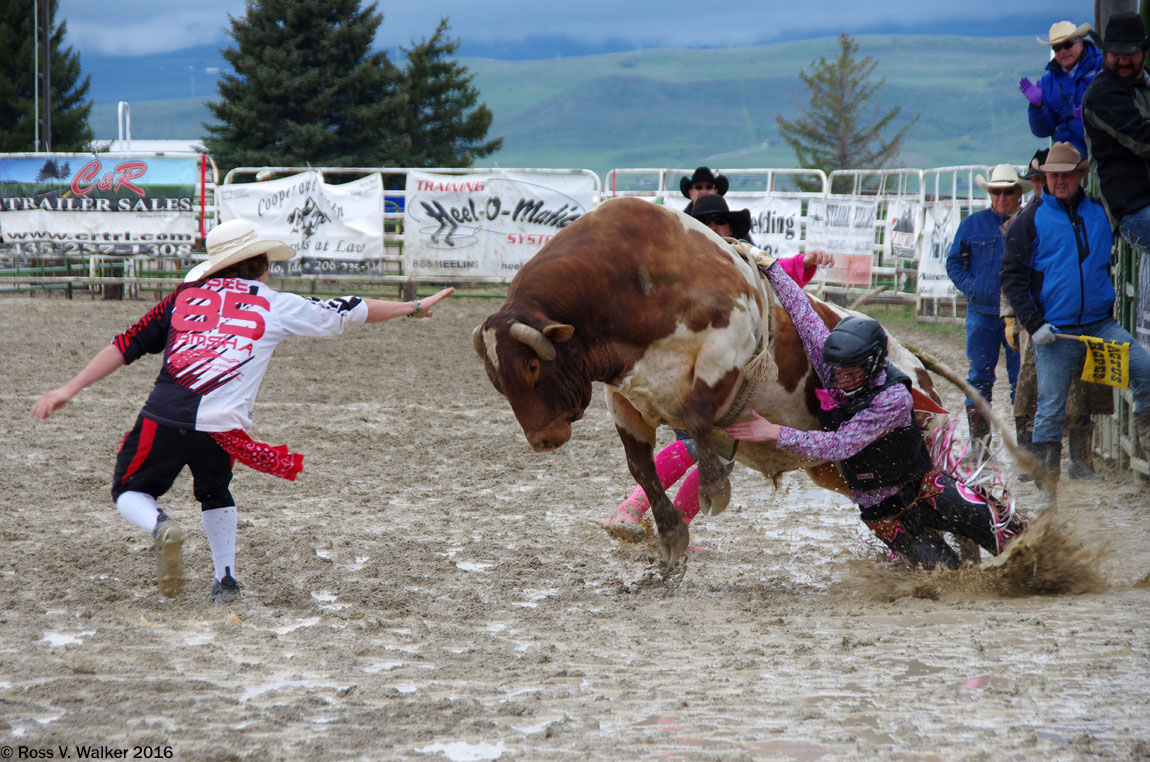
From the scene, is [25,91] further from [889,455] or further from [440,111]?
[889,455]

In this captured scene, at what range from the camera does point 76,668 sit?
3080mm

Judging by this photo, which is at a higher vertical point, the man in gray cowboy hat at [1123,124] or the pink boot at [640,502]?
the man in gray cowboy hat at [1123,124]

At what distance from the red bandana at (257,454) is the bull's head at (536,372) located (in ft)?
2.84

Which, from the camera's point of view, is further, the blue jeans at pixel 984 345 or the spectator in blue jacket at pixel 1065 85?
the blue jeans at pixel 984 345

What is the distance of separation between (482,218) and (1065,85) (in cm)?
1049

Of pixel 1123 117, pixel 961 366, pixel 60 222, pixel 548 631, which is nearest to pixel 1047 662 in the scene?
pixel 548 631

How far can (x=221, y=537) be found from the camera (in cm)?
409

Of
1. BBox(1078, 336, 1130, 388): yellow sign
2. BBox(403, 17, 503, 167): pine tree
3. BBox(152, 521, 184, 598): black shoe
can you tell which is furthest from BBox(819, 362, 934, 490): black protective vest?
BBox(403, 17, 503, 167): pine tree

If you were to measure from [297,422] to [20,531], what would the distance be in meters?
2.93

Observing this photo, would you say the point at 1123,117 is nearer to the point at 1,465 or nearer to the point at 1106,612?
the point at 1106,612

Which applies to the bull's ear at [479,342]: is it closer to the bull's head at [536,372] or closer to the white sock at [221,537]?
the bull's head at [536,372]

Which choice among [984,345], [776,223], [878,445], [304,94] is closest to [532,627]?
[878,445]

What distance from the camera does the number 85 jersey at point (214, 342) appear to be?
3898mm

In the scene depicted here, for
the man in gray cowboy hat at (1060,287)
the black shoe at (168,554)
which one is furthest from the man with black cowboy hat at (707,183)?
the black shoe at (168,554)
